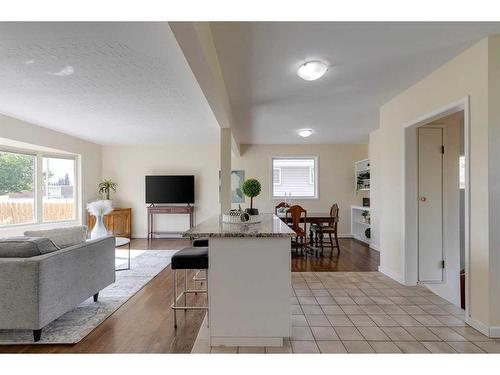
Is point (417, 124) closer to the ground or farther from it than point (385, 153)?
farther from it

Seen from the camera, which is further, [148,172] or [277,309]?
[148,172]

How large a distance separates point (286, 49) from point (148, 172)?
5.57 meters

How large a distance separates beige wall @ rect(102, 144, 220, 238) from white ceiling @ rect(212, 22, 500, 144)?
9.44 ft

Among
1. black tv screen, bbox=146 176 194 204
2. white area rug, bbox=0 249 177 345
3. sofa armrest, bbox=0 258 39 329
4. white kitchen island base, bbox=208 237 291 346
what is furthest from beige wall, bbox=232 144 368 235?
sofa armrest, bbox=0 258 39 329

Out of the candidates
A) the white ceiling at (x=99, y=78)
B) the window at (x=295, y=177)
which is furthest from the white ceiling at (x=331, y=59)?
the window at (x=295, y=177)

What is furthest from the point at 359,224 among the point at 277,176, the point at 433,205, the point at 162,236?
the point at 162,236

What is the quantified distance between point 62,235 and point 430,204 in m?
4.16

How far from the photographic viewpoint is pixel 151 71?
285cm

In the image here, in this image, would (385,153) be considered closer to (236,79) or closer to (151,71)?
(236,79)

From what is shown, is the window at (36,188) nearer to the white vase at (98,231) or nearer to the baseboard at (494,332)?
the white vase at (98,231)

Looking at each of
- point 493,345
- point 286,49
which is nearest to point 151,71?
point 286,49

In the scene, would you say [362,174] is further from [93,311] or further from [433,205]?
[93,311]

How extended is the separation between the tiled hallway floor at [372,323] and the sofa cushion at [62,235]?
152 centimetres
